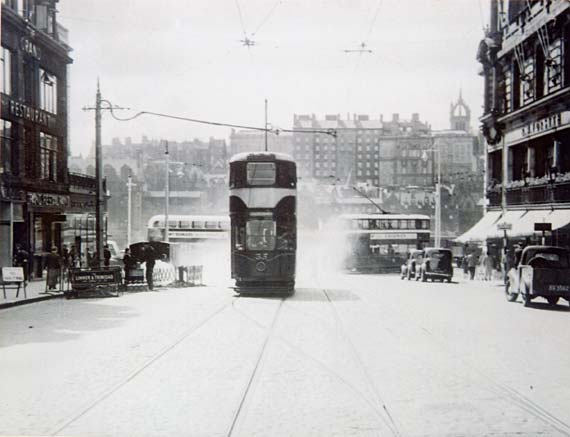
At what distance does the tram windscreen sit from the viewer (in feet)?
63.1

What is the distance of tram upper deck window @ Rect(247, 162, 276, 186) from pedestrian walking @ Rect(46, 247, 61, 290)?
17.5 ft

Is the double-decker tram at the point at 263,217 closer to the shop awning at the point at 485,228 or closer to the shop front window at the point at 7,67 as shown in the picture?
the shop awning at the point at 485,228

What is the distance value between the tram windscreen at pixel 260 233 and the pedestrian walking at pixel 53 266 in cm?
493

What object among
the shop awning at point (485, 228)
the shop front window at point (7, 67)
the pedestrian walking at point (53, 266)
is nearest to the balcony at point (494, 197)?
the shop awning at point (485, 228)

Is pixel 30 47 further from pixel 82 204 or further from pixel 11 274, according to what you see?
pixel 82 204

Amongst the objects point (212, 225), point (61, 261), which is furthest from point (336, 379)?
point (212, 225)

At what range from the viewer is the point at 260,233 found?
1928cm

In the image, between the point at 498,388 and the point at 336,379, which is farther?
the point at 336,379

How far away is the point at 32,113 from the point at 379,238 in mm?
29708

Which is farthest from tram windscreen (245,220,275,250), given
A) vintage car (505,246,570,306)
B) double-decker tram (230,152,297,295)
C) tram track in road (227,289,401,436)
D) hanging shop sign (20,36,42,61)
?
hanging shop sign (20,36,42,61)

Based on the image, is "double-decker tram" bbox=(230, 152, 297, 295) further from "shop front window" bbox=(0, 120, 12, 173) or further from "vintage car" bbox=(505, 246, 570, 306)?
"shop front window" bbox=(0, 120, 12, 173)

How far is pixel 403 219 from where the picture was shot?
1581 inches

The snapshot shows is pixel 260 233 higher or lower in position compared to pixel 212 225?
lower

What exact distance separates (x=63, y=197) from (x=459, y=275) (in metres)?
26.6
